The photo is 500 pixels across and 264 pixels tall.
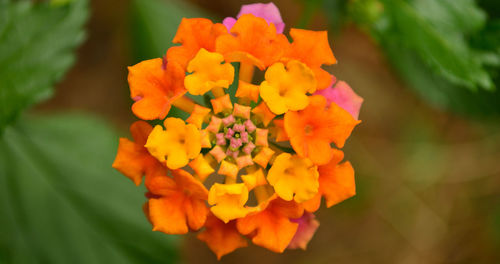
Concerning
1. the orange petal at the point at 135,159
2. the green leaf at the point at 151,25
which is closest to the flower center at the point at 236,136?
the orange petal at the point at 135,159

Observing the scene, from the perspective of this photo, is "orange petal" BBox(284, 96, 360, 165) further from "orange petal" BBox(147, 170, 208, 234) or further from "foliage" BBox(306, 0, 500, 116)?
"foliage" BBox(306, 0, 500, 116)

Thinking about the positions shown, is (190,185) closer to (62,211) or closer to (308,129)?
(308,129)

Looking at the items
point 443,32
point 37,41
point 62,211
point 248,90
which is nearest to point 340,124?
Result: point 248,90

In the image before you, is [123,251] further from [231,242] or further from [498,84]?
[498,84]

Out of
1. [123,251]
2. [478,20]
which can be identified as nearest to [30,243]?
[123,251]

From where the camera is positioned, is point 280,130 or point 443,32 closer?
point 280,130

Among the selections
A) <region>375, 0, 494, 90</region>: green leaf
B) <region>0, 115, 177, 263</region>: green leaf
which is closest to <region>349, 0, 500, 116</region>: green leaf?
<region>375, 0, 494, 90</region>: green leaf
